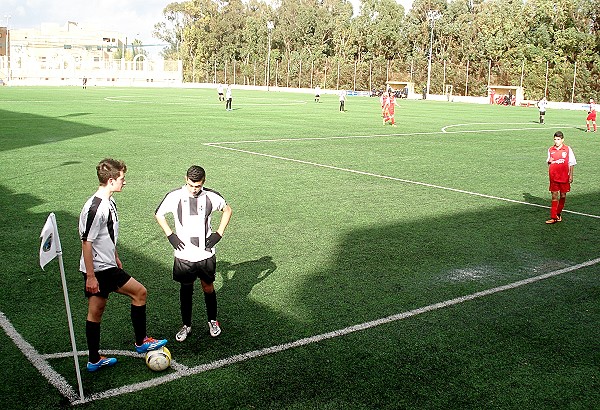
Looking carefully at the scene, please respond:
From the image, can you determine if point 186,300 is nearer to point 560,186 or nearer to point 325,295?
point 325,295

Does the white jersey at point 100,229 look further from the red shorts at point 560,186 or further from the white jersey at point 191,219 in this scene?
the red shorts at point 560,186

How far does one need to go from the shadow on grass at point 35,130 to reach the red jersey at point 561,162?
1637 centimetres

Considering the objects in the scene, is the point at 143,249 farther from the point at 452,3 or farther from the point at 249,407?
the point at 452,3

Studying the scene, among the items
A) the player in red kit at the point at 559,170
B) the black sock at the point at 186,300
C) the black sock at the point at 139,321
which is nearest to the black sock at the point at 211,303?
the black sock at the point at 186,300

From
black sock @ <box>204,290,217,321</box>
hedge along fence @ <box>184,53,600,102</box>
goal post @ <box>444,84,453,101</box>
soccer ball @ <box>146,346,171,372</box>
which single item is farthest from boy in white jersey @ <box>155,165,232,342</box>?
goal post @ <box>444,84,453,101</box>

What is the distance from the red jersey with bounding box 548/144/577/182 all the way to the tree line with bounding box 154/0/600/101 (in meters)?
60.3

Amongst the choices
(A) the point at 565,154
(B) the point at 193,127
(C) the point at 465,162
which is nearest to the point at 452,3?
(B) the point at 193,127

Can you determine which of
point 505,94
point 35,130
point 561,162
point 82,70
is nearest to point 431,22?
point 505,94

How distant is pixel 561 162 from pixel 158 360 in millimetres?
Answer: 9125

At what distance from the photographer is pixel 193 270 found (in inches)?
260

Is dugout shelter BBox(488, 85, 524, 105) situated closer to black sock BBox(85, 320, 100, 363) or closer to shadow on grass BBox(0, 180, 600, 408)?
shadow on grass BBox(0, 180, 600, 408)

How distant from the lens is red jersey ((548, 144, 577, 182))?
1245 cm

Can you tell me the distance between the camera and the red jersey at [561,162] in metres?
12.5

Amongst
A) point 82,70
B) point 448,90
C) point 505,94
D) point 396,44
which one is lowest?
point 505,94
